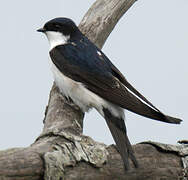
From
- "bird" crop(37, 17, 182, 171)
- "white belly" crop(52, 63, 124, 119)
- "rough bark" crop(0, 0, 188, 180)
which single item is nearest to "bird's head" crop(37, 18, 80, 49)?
"bird" crop(37, 17, 182, 171)

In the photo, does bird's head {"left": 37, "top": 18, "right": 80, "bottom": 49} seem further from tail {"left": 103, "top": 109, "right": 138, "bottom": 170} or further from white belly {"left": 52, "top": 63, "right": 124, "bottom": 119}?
Answer: tail {"left": 103, "top": 109, "right": 138, "bottom": 170}

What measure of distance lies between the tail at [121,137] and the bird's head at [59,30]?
1.93 ft

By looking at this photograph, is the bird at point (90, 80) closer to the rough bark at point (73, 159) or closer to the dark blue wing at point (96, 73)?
the dark blue wing at point (96, 73)

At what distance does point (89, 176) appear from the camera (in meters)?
1.93

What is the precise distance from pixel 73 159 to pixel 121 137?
387mm

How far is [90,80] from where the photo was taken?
8.35 feet

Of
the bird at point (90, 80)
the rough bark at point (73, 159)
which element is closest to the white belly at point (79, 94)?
the bird at point (90, 80)

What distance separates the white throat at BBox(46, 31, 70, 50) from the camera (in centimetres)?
286

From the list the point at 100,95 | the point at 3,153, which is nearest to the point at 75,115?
the point at 100,95

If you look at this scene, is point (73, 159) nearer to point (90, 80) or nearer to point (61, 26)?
point (90, 80)

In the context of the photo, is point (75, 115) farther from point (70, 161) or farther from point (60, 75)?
point (70, 161)

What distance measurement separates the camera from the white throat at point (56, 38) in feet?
9.39

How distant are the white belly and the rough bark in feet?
0.41

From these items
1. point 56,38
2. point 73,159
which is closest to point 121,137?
point 73,159
